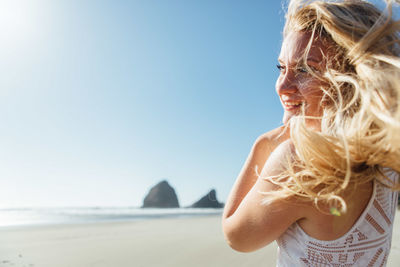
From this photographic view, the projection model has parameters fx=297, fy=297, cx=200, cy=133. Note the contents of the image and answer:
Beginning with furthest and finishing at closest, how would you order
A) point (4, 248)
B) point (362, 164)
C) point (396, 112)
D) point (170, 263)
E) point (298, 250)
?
point (4, 248) < point (170, 263) < point (298, 250) < point (362, 164) < point (396, 112)

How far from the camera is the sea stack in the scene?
56188 millimetres

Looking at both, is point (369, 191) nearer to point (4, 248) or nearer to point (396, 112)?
point (396, 112)

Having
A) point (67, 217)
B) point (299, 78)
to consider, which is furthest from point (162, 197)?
point (299, 78)

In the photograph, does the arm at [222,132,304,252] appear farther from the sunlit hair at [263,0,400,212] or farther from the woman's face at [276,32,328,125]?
the woman's face at [276,32,328,125]

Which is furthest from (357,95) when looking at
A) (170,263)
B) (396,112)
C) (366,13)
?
(170,263)

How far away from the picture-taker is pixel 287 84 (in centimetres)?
117

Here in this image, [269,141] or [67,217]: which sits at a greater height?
[269,141]

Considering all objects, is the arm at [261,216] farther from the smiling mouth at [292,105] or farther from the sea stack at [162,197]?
the sea stack at [162,197]

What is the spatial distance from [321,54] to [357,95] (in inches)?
10.0

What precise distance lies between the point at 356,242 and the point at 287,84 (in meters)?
0.60

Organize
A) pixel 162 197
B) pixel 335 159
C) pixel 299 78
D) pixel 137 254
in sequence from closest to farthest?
pixel 335 159 → pixel 299 78 → pixel 137 254 → pixel 162 197

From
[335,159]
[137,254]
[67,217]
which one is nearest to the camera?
[335,159]

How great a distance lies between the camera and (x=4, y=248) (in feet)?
15.2

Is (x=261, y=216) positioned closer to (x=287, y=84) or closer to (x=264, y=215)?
(x=264, y=215)
